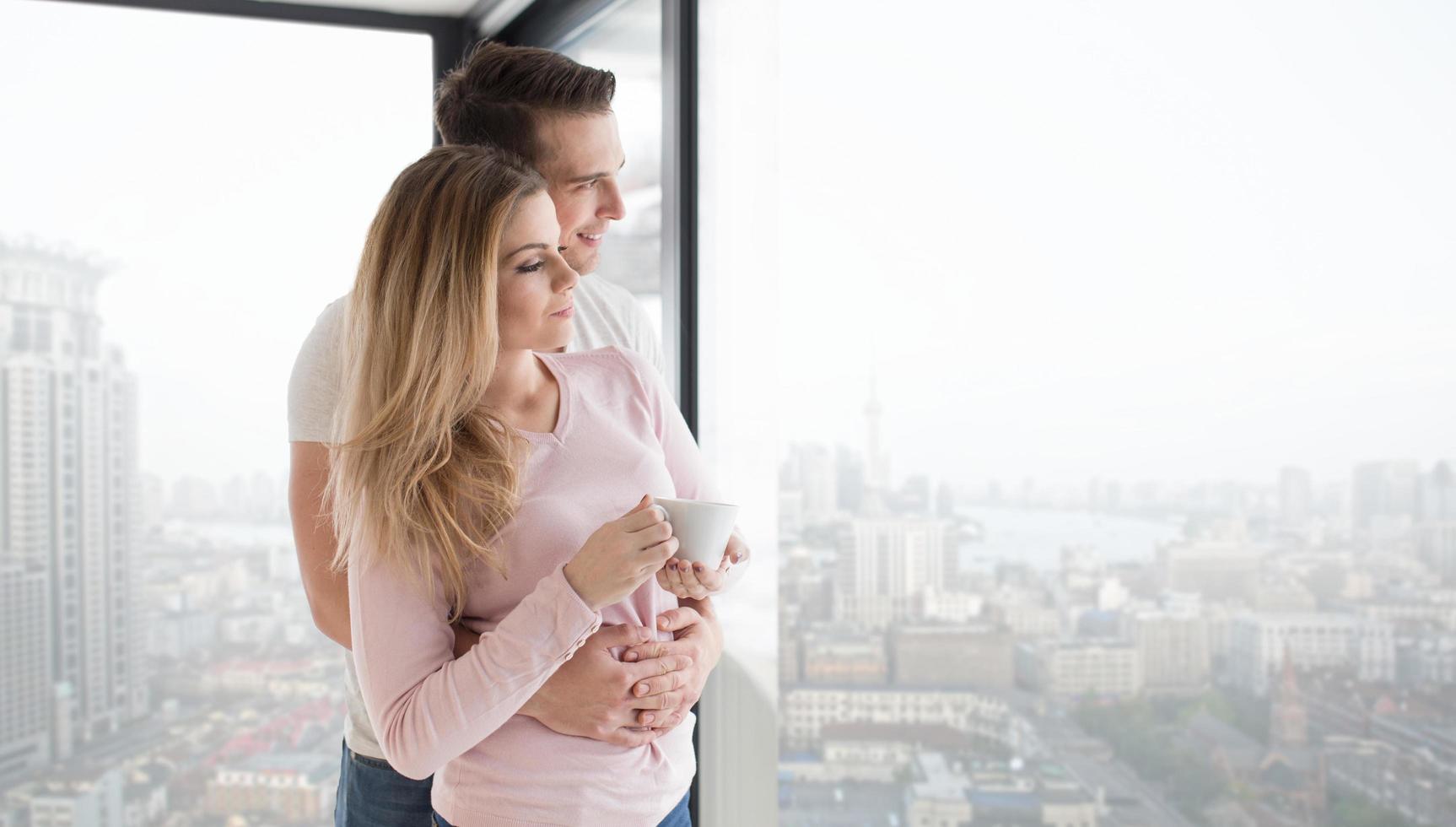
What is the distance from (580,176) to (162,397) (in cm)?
192

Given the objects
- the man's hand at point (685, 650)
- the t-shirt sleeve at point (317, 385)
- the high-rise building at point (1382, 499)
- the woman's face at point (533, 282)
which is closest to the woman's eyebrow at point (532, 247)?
the woman's face at point (533, 282)

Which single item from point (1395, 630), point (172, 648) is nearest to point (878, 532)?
Result: point (1395, 630)

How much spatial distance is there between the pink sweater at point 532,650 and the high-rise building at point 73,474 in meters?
2.07

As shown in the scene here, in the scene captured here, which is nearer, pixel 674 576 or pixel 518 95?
pixel 674 576

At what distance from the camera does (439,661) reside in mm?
1079

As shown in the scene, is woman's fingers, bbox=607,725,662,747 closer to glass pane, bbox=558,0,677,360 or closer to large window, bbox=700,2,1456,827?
large window, bbox=700,2,1456,827

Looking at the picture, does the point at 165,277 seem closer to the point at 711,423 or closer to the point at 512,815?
the point at 711,423

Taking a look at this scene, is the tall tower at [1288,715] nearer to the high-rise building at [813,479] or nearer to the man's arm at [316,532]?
the high-rise building at [813,479]

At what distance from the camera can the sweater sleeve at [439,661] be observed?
1038 mm

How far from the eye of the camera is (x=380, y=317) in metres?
1.15

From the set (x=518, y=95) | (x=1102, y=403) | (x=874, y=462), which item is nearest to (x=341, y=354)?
(x=518, y=95)

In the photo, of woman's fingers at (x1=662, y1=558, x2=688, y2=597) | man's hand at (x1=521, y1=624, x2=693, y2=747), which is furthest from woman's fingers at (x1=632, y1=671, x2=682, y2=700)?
woman's fingers at (x1=662, y1=558, x2=688, y2=597)

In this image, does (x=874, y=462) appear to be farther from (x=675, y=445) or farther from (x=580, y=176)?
(x=580, y=176)

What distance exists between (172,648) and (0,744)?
0.43 metres
